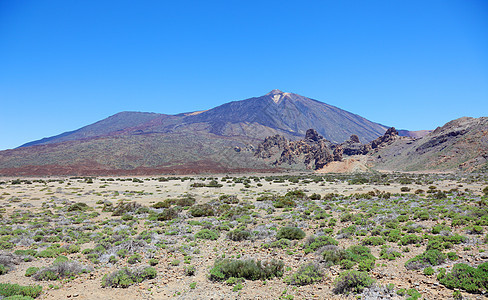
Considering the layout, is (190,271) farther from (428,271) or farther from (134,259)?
(428,271)

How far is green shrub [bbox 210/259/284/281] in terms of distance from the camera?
30.3 feet

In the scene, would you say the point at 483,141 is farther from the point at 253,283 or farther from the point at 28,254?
the point at 28,254

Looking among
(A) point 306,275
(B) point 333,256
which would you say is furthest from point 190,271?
(B) point 333,256

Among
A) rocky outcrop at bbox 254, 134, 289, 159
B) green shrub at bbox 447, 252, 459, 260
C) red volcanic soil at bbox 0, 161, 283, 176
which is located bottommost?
green shrub at bbox 447, 252, 459, 260

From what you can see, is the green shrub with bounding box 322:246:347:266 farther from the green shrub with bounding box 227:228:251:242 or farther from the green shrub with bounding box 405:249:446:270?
the green shrub with bounding box 227:228:251:242

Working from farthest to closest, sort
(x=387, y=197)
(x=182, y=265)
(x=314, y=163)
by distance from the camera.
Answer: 1. (x=314, y=163)
2. (x=387, y=197)
3. (x=182, y=265)

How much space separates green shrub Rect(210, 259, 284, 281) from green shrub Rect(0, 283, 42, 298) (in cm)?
554

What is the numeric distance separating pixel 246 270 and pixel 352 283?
349cm

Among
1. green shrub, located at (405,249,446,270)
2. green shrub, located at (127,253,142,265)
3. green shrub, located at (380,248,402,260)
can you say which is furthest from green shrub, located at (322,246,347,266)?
green shrub, located at (127,253,142,265)

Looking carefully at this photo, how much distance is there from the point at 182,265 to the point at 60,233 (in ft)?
30.6

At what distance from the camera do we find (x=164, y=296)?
27.4ft

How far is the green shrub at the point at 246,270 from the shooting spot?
30.3ft

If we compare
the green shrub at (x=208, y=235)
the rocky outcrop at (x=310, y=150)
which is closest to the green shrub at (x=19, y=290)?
the green shrub at (x=208, y=235)

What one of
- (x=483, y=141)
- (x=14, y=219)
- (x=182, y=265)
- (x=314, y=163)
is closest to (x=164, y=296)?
(x=182, y=265)
